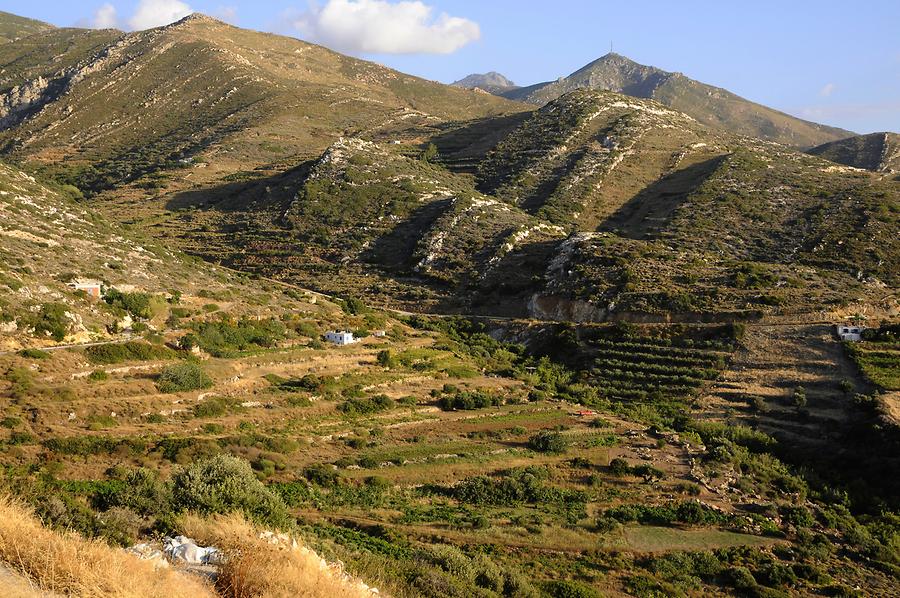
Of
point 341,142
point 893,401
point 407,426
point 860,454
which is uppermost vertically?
point 341,142

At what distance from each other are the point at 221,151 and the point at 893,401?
88891mm

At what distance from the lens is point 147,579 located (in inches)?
319

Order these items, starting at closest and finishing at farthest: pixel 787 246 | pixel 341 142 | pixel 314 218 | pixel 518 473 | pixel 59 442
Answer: pixel 59 442, pixel 518 473, pixel 787 246, pixel 314 218, pixel 341 142

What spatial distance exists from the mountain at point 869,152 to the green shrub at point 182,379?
4709 inches

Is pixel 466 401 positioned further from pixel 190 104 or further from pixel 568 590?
pixel 190 104

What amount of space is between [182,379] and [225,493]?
14389 millimetres

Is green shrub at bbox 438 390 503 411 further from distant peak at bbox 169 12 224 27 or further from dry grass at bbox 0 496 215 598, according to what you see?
distant peak at bbox 169 12 224 27

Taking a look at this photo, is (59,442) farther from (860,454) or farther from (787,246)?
(787,246)

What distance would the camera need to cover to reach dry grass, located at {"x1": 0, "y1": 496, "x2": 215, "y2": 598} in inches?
299

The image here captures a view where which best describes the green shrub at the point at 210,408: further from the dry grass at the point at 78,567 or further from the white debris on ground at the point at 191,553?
the dry grass at the point at 78,567

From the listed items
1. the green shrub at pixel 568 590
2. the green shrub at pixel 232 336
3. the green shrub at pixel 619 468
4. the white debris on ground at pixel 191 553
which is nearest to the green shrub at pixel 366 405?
the green shrub at pixel 232 336

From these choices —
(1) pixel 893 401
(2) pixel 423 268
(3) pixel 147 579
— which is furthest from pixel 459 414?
(2) pixel 423 268

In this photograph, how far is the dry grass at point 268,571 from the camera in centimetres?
879

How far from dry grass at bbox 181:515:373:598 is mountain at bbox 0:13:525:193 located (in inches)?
3354
